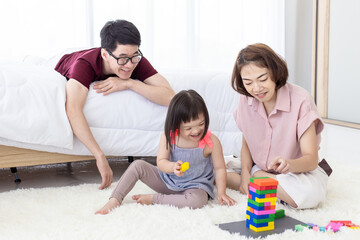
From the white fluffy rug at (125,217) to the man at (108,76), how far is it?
22 cm

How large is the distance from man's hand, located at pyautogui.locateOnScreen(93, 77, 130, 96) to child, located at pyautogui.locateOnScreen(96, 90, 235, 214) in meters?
0.34

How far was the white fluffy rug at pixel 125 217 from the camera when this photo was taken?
1032 millimetres

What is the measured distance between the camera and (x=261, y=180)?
1.07m

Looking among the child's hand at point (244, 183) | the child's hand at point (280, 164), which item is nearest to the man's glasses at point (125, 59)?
the child's hand at point (244, 183)

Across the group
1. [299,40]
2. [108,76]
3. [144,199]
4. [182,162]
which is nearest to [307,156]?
[182,162]

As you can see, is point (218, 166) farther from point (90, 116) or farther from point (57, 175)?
point (57, 175)

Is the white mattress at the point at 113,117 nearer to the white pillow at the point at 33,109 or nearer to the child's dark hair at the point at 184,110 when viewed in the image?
the white pillow at the point at 33,109

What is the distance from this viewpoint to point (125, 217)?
1.17 meters

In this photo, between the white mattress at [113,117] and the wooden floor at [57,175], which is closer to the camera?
the white mattress at [113,117]

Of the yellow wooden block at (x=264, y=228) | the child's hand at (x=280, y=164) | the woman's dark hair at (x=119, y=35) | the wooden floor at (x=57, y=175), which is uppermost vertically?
the woman's dark hair at (x=119, y=35)

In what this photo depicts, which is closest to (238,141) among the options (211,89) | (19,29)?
(211,89)

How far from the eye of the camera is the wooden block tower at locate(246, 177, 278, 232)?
1.06m

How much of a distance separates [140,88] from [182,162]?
1.42 ft

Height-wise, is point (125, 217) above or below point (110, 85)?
below
